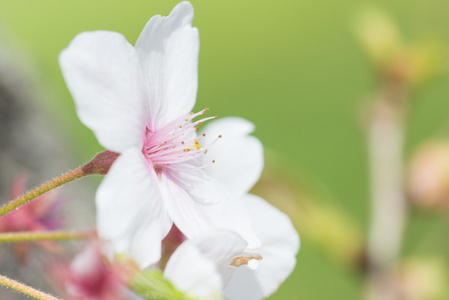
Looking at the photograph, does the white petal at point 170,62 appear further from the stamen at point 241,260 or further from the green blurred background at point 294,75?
the green blurred background at point 294,75

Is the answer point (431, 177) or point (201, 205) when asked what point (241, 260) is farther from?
point (431, 177)

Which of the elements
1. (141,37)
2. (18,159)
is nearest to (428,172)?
(18,159)

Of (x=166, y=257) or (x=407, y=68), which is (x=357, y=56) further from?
(x=166, y=257)

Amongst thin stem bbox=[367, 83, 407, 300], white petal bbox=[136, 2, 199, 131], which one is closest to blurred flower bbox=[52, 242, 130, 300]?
white petal bbox=[136, 2, 199, 131]

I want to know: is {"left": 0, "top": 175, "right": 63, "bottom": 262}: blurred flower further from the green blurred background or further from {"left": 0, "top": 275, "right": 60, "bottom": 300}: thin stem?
the green blurred background

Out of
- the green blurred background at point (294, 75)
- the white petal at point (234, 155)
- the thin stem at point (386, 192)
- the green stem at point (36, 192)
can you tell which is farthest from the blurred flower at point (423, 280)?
the green blurred background at point (294, 75)

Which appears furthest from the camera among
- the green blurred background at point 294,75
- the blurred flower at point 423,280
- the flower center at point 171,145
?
the green blurred background at point 294,75

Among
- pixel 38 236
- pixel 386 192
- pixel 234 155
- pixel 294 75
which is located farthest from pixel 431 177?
pixel 294 75
